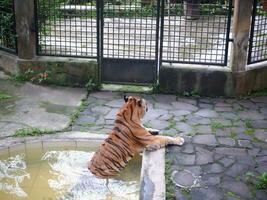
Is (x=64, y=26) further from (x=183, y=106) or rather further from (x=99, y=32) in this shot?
(x=183, y=106)

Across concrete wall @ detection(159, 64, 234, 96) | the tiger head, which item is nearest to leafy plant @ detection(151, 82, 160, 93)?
concrete wall @ detection(159, 64, 234, 96)

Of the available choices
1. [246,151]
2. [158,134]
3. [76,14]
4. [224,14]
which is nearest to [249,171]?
[246,151]

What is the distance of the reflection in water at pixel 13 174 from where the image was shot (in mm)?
5524

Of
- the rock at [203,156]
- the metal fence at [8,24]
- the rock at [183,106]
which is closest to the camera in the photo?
the rock at [203,156]

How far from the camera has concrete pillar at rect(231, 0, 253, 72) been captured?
7.93m

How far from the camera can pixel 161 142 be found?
631cm

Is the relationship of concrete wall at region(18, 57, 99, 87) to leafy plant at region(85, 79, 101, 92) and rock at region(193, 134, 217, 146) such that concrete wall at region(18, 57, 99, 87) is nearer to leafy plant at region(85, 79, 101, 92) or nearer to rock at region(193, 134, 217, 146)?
leafy plant at region(85, 79, 101, 92)

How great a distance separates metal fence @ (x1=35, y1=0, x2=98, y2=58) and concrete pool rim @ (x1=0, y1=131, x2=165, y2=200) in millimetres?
2401

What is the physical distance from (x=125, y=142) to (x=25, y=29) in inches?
144

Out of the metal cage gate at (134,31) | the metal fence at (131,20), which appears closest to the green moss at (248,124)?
the metal cage gate at (134,31)

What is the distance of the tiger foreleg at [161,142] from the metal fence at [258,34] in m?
2.74

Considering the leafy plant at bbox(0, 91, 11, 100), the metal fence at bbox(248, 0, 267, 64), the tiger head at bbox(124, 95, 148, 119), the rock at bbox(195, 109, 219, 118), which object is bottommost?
the rock at bbox(195, 109, 219, 118)

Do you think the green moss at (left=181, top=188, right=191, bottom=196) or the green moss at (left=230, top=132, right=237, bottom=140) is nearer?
the green moss at (left=181, top=188, right=191, bottom=196)

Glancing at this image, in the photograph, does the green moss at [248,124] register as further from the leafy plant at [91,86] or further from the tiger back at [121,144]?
the leafy plant at [91,86]
